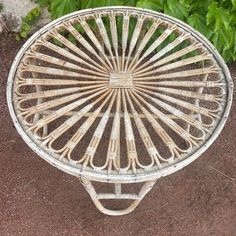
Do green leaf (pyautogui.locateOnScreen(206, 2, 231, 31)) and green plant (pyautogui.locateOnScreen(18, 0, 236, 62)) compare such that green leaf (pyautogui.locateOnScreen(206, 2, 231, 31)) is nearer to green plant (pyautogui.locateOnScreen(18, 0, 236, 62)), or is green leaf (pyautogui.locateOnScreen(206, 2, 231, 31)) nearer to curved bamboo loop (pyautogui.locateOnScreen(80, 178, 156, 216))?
green plant (pyautogui.locateOnScreen(18, 0, 236, 62))

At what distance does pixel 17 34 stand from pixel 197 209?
161cm

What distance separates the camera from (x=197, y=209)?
2338 mm

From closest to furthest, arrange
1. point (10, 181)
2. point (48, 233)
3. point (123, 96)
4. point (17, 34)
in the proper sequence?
1. point (123, 96)
2. point (48, 233)
3. point (10, 181)
4. point (17, 34)

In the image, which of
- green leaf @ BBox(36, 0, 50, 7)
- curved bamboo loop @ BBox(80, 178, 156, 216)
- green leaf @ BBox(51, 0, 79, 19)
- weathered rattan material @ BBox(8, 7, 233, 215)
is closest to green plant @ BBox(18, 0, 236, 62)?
green leaf @ BBox(51, 0, 79, 19)

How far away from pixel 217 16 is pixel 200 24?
0.14 metres

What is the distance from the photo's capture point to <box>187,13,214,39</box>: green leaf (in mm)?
2473

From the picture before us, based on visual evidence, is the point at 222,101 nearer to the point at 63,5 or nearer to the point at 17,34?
the point at 63,5

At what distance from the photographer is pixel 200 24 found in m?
2.48

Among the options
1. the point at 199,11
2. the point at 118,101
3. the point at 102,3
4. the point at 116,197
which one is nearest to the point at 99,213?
the point at 116,197

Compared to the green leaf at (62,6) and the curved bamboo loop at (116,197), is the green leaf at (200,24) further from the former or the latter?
the curved bamboo loop at (116,197)

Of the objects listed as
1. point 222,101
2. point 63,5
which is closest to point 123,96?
point 222,101

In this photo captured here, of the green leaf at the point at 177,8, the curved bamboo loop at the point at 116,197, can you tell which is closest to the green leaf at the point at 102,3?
the green leaf at the point at 177,8

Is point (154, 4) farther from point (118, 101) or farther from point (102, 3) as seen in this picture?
point (118, 101)

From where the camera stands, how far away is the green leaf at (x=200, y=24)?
2473 mm
